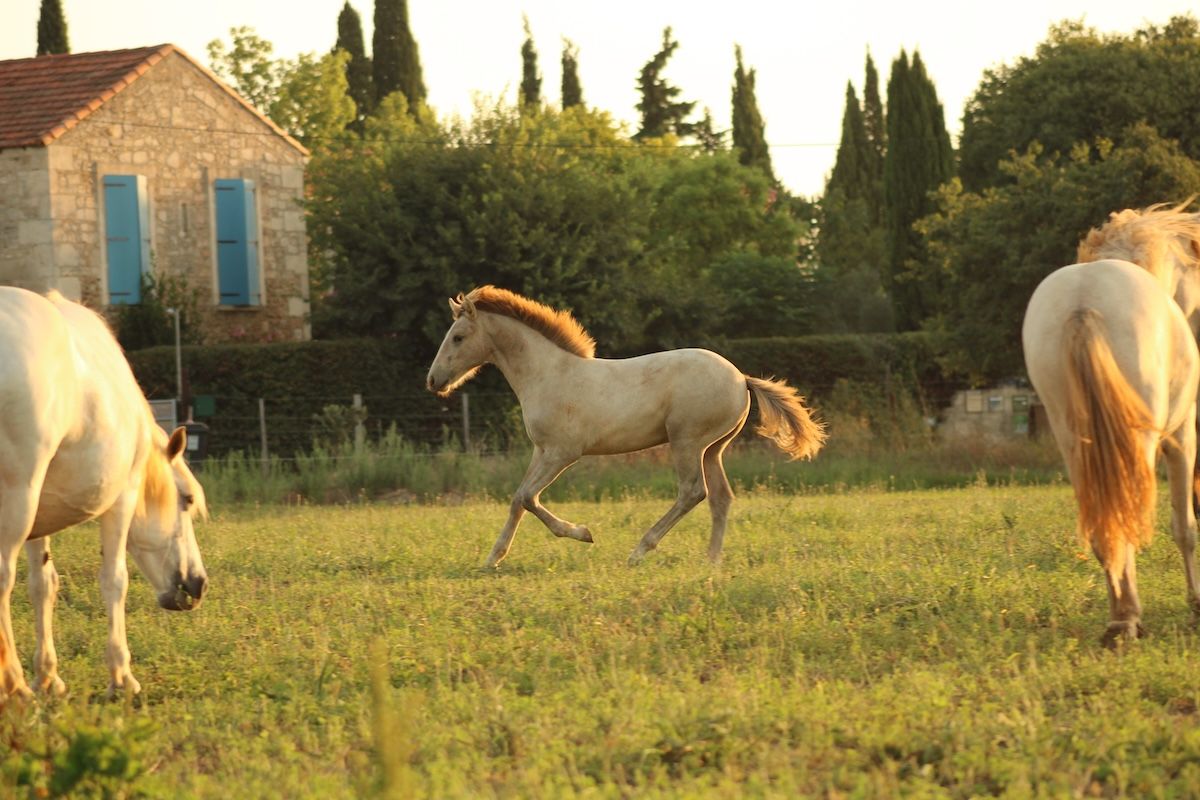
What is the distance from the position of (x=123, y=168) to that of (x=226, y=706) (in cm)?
2201

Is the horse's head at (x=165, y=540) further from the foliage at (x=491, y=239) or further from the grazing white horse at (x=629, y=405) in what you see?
the foliage at (x=491, y=239)

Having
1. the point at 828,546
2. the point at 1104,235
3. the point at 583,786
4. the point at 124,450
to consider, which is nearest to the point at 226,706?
the point at 124,450

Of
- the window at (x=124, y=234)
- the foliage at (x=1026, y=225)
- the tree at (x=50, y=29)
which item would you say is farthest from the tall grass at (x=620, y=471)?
the tree at (x=50, y=29)

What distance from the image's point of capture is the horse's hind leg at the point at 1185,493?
22.3 feet

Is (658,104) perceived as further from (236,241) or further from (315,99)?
(236,241)

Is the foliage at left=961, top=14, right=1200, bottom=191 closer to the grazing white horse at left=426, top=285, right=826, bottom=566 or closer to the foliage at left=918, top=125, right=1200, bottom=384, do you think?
the foliage at left=918, top=125, right=1200, bottom=384

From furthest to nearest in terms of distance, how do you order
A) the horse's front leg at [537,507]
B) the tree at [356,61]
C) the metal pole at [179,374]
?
the tree at [356,61] < the metal pole at [179,374] < the horse's front leg at [537,507]

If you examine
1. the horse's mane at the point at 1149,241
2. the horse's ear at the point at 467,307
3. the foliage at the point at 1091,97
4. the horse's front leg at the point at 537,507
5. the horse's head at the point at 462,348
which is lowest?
the horse's front leg at the point at 537,507

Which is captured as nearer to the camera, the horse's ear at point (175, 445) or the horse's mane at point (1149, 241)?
the horse's ear at point (175, 445)

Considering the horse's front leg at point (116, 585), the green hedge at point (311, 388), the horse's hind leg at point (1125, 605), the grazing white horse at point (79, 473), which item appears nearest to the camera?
the grazing white horse at point (79, 473)

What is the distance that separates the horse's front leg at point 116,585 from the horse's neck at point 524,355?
16.2 ft

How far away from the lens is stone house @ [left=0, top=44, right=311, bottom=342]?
25.1 meters

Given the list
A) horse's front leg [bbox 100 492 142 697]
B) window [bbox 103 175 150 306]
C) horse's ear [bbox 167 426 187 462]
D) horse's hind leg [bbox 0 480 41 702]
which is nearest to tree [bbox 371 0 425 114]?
window [bbox 103 175 150 306]

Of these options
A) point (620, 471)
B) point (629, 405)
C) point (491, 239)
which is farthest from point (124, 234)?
point (629, 405)
